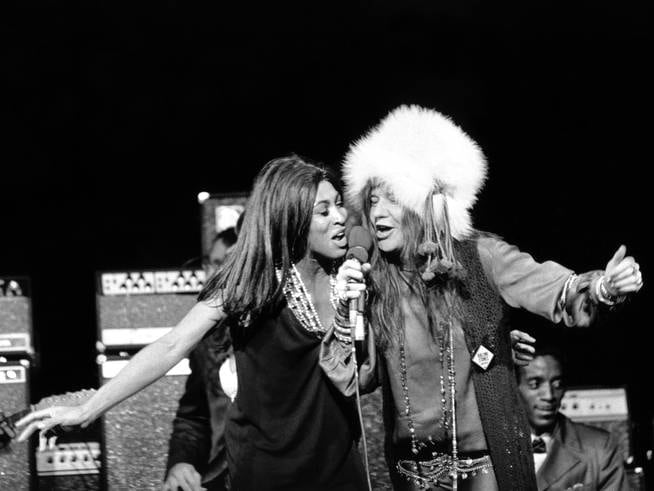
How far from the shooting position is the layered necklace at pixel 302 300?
2.79m

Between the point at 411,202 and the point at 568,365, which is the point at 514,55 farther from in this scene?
the point at 411,202

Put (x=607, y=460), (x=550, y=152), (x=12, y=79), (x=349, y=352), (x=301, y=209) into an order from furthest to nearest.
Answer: (x=550, y=152) → (x=12, y=79) → (x=607, y=460) → (x=301, y=209) → (x=349, y=352)

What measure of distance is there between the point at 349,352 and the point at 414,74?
2.77 meters

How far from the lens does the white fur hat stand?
3.00 m

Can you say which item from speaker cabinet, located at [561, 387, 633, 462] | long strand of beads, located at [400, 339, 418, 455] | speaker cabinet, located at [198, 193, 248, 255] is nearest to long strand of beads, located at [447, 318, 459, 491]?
long strand of beads, located at [400, 339, 418, 455]

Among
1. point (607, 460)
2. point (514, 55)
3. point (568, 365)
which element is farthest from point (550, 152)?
point (607, 460)

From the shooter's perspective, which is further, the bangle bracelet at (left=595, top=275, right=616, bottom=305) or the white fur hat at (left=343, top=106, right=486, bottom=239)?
the white fur hat at (left=343, top=106, right=486, bottom=239)

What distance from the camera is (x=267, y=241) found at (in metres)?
2.85

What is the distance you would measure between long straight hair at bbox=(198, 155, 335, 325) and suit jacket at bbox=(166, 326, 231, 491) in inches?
33.3

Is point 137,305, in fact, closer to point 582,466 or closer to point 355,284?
point 355,284

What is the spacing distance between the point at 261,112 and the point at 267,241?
244cm

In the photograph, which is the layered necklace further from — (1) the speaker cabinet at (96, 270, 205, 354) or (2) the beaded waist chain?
(1) the speaker cabinet at (96, 270, 205, 354)

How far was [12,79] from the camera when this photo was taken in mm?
4980

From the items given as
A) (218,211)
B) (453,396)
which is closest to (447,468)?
(453,396)
